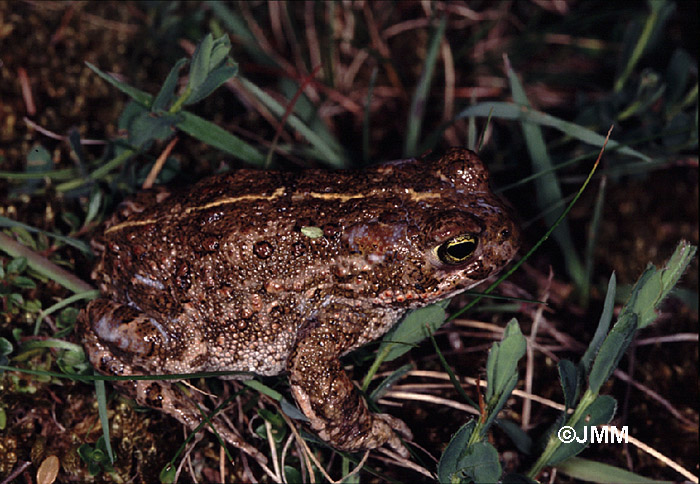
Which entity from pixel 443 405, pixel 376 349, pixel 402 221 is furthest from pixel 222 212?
pixel 443 405

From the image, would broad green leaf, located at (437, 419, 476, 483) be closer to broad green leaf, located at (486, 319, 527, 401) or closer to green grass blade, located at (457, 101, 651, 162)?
broad green leaf, located at (486, 319, 527, 401)

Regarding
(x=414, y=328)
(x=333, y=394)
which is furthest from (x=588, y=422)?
(x=333, y=394)

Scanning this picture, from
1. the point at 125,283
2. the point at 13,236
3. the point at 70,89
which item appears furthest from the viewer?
the point at 70,89

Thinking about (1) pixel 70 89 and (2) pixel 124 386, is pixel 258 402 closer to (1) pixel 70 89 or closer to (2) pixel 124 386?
(2) pixel 124 386

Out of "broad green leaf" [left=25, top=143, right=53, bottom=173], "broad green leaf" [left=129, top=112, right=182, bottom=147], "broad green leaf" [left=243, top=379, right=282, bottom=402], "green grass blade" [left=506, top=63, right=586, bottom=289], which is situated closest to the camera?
"broad green leaf" [left=243, top=379, right=282, bottom=402]

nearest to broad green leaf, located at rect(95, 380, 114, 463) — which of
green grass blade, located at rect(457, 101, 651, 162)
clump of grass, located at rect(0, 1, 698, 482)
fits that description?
clump of grass, located at rect(0, 1, 698, 482)

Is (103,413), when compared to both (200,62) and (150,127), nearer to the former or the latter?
(150,127)
